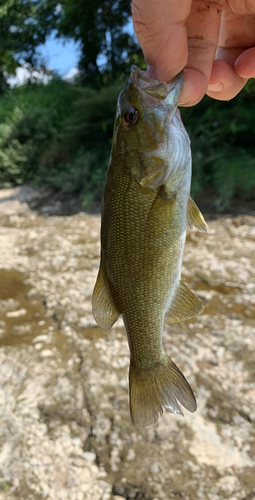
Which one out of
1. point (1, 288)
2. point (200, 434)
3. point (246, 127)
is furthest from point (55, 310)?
point (246, 127)

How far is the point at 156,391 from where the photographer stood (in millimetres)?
1600

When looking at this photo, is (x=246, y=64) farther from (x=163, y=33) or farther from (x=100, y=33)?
(x=100, y=33)

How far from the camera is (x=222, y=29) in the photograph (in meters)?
2.26

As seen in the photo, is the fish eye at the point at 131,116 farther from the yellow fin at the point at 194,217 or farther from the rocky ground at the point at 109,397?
the rocky ground at the point at 109,397

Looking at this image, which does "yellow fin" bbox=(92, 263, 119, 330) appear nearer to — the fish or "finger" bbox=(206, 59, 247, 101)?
the fish

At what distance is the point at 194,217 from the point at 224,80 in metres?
1.09

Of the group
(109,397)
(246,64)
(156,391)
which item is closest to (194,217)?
(156,391)

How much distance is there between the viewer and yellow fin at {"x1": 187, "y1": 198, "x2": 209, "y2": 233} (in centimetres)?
159

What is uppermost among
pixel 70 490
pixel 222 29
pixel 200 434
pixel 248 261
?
pixel 222 29

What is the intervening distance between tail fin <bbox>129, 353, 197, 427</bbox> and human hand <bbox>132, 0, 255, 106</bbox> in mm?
1319

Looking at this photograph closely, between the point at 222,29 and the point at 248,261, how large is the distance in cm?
301

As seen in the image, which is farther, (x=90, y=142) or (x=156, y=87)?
(x=90, y=142)

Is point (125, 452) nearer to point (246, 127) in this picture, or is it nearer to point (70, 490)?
point (70, 490)

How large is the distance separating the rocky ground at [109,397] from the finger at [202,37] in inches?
87.2
